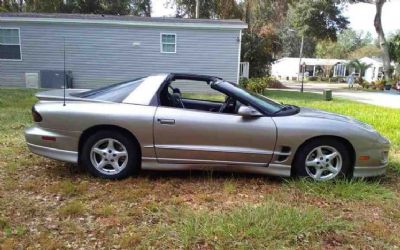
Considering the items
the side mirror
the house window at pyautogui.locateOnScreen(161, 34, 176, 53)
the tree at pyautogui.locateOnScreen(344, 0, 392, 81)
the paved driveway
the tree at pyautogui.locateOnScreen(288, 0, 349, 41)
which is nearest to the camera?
the side mirror

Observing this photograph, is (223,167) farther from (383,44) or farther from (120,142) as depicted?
(383,44)

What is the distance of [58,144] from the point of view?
4.57 meters

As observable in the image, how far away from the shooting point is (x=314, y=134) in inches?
176

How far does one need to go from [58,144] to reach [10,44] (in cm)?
1525

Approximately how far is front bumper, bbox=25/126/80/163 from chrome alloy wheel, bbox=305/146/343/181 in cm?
265

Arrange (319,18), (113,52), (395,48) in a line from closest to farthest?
(113,52) < (395,48) < (319,18)

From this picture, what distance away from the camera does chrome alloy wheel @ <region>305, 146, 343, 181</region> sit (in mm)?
4574

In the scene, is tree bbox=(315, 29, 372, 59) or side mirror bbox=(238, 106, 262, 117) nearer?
side mirror bbox=(238, 106, 262, 117)

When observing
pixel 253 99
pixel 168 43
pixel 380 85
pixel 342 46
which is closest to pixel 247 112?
pixel 253 99

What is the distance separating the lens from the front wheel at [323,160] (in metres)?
4.55

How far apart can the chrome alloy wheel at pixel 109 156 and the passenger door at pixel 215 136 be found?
0.42 m

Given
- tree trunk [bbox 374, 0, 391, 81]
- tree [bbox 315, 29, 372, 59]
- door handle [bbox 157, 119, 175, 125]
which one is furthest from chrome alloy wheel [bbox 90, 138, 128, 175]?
tree [bbox 315, 29, 372, 59]

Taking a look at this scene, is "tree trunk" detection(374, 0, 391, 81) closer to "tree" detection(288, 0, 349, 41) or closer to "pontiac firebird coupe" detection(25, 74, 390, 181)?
"tree" detection(288, 0, 349, 41)

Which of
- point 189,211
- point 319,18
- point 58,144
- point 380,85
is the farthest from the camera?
point 319,18
